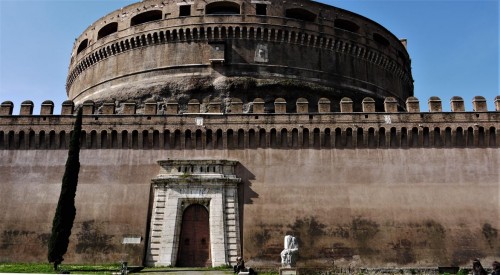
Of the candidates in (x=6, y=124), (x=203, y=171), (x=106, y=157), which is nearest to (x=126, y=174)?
(x=106, y=157)

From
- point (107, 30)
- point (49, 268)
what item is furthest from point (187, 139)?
point (107, 30)

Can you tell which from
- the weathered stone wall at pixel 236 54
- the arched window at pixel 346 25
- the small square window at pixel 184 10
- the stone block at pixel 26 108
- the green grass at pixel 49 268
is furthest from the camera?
the arched window at pixel 346 25

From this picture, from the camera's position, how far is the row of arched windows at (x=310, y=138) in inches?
759

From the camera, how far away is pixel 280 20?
83.3 feet

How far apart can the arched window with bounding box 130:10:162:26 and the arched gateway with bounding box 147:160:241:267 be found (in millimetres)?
11413

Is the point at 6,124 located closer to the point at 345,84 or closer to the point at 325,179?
the point at 325,179

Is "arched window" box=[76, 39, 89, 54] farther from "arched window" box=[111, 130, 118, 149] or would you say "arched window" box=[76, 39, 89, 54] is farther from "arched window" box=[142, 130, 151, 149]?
"arched window" box=[142, 130, 151, 149]

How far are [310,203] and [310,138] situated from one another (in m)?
2.64

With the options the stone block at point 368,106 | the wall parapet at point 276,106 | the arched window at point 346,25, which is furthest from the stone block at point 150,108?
the arched window at point 346,25

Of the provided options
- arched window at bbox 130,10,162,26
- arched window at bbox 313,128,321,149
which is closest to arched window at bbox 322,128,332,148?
arched window at bbox 313,128,321,149

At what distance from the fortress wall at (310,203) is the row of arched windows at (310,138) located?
0.97ft

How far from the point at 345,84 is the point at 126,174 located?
12980 millimetres

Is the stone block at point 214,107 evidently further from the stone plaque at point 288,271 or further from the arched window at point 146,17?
the arched window at point 146,17

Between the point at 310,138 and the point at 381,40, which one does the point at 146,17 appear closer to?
the point at 310,138
